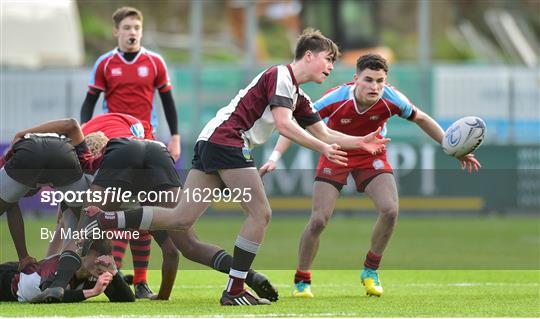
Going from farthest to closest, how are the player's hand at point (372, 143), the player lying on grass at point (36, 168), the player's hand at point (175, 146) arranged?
the player's hand at point (175, 146) → the player lying on grass at point (36, 168) → the player's hand at point (372, 143)

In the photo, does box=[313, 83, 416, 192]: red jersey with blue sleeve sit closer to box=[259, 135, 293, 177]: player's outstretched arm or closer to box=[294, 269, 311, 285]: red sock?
box=[259, 135, 293, 177]: player's outstretched arm

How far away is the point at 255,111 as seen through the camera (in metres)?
10.5

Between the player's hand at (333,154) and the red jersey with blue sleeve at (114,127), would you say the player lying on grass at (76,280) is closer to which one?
the red jersey with blue sleeve at (114,127)

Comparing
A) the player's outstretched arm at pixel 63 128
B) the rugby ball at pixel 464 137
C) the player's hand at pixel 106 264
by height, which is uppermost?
the player's outstretched arm at pixel 63 128

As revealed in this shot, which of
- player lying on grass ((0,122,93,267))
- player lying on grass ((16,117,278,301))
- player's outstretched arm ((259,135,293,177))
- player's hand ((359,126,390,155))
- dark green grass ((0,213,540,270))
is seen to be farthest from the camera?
dark green grass ((0,213,540,270))

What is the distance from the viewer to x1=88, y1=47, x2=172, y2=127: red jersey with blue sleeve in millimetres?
13234

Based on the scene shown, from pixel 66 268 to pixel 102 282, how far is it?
0.94ft

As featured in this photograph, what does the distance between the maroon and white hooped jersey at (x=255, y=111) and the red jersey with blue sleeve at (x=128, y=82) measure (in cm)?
281

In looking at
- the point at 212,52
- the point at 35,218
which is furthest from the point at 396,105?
the point at 212,52

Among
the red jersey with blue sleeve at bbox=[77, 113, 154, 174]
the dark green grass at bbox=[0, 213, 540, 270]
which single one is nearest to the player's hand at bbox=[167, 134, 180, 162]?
the dark green grass at bbox=[0, 213, 540, 270]

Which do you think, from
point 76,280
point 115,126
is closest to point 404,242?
point 115,126

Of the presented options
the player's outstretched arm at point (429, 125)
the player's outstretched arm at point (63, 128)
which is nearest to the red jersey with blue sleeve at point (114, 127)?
the player's outstretched arm at point (63, 128)

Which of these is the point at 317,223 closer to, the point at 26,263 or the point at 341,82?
the point at 26,263

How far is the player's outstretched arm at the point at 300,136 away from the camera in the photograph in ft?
32.3
